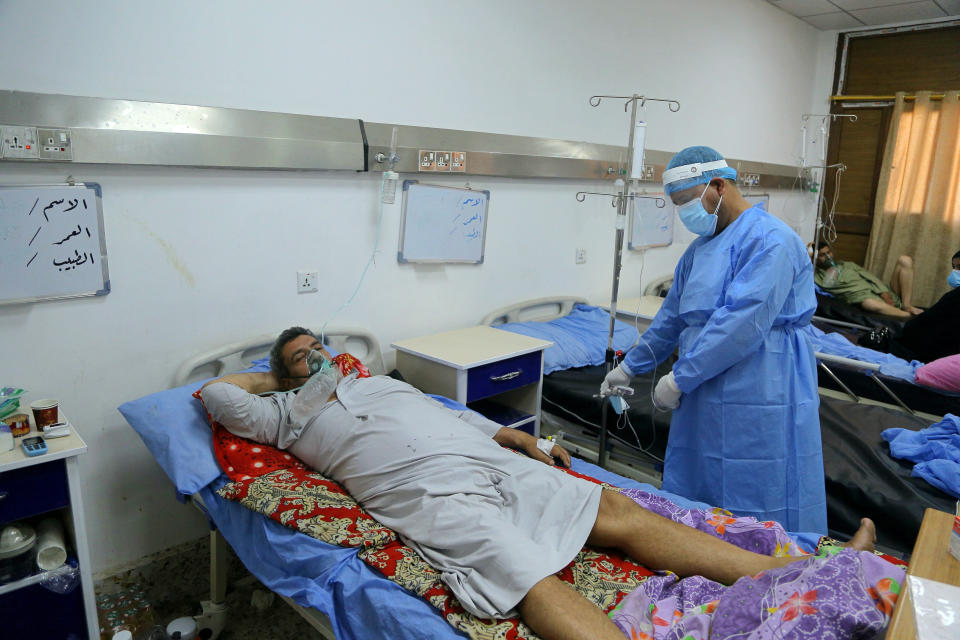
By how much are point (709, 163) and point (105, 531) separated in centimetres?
231

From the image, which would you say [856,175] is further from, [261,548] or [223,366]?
[261,548]

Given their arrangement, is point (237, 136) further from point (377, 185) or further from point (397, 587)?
point (397, 587)

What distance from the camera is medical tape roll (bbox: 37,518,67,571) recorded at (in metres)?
1.61

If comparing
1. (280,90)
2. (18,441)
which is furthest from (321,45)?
(18,441)

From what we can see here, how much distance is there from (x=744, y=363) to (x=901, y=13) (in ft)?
15.6

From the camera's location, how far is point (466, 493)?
5.46 ft

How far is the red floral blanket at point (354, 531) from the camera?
1.39 metres

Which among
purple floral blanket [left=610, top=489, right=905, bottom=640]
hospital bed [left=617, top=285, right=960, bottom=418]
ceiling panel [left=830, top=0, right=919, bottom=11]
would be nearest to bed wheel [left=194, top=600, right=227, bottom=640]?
purple floral blanket [left=610, top=489, right=905, bottom=640]

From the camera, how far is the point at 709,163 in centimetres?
204

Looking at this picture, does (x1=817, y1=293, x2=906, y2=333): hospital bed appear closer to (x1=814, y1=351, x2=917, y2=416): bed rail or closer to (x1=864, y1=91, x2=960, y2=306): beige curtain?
(x1=864, y1=91, x2=960, y2=306): beige curtain

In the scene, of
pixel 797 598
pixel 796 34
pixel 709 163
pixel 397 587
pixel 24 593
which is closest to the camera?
pixel 797 598

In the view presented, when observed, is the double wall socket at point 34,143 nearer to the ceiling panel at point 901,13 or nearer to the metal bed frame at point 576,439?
the metal bed frame at point 576,439

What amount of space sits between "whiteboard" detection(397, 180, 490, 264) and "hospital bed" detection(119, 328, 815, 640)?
761 mm

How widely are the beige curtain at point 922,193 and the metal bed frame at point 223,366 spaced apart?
15.9 ft
